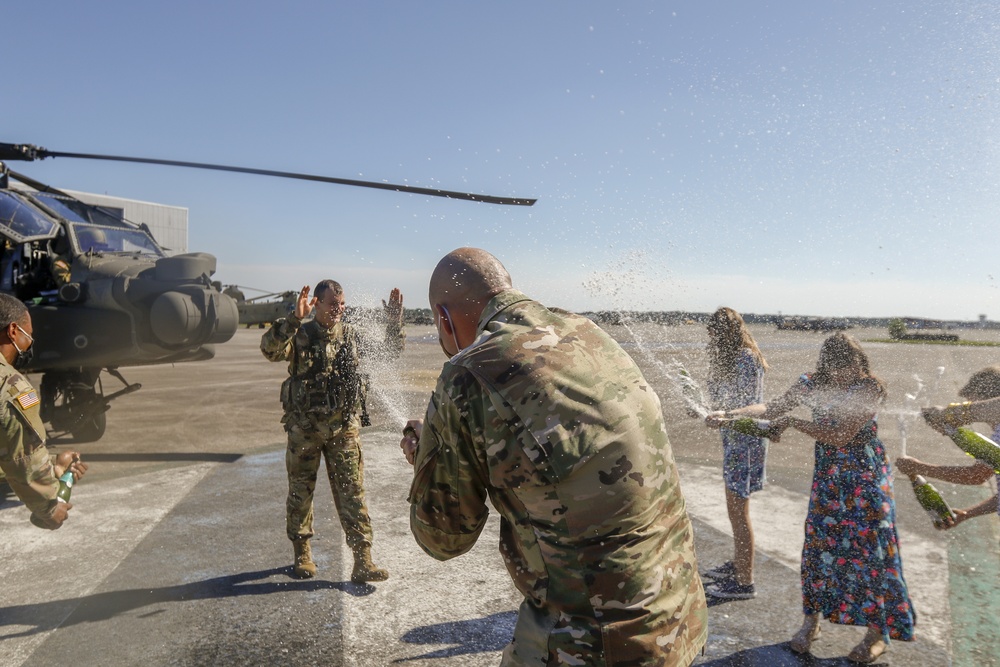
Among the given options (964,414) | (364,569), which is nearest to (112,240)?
(364,569)

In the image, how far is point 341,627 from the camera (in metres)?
3.74

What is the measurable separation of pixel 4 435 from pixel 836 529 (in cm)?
415

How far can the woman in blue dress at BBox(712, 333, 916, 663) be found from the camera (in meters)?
3.33

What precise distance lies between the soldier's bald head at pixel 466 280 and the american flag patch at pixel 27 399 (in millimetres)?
2262

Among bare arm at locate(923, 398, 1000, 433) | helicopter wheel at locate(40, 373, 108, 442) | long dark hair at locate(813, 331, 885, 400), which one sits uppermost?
long dark hair at locate(813, 331, 885, 400)

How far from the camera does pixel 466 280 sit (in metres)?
1.97

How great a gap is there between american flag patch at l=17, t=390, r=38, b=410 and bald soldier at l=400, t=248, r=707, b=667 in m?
2.31

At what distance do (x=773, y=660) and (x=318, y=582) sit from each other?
2.86 meters

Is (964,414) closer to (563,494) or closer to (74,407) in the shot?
(563,494)

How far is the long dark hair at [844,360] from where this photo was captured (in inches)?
131

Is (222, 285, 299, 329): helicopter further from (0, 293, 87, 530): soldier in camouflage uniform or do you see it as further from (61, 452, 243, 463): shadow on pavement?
(0, 293, 87, 530): soldier in camouflage uniform

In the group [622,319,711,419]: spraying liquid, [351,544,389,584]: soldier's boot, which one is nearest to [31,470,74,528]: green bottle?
[351,544,389,584]: soldier's boot

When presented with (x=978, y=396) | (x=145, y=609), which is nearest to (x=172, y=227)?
(x=145, y=609)

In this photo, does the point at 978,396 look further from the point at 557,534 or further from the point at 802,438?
the point at 802,438
